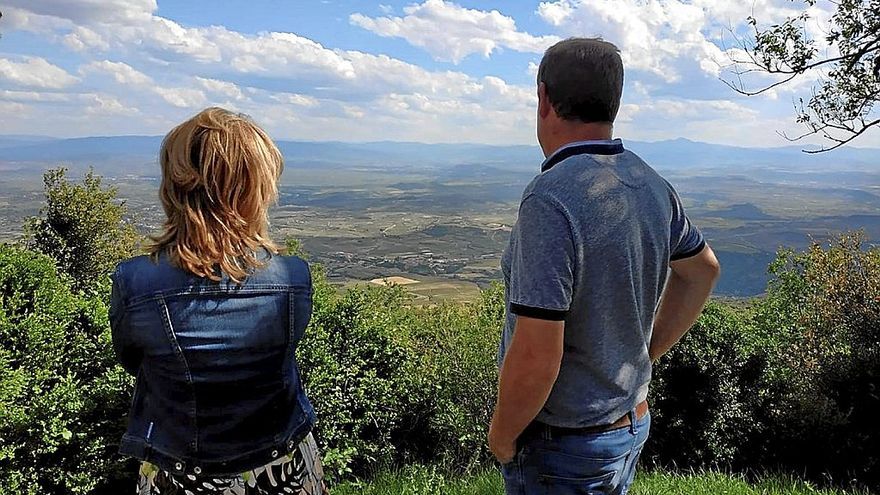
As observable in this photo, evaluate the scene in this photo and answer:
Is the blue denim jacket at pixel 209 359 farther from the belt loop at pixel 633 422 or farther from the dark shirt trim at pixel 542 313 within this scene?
the belt loop at pixel 633 422

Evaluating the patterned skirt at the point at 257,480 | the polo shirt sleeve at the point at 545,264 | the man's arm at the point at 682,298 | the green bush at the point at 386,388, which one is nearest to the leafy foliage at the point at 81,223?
the green bush at the point at 386,388

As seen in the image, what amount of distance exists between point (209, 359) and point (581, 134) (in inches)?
44.6

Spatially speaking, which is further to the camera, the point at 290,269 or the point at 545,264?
the point at 290,269

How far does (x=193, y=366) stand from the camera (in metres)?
1.78

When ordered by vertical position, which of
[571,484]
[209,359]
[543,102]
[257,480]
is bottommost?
[257,480]

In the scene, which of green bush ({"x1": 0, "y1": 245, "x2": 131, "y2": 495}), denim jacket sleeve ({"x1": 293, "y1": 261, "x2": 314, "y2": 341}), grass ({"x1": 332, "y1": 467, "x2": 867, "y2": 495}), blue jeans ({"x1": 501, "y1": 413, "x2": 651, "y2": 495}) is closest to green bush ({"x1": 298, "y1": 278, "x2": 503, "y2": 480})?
grass ({"x1": 332, "y1": 467, "x2": 867, "y2": 495})

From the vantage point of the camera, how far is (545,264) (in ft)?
5.14

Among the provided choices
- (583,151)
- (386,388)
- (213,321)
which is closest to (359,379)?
(386,388)

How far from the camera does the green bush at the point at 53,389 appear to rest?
13.2 ft

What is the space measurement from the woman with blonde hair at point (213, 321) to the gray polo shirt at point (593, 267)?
2.20ft

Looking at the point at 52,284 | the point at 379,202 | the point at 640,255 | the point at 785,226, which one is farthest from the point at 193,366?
the point at 379,202

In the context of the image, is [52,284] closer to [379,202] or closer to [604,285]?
[604,285]

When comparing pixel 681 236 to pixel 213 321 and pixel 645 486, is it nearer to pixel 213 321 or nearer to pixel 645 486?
pixel 213 321

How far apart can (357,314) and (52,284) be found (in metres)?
2.17
